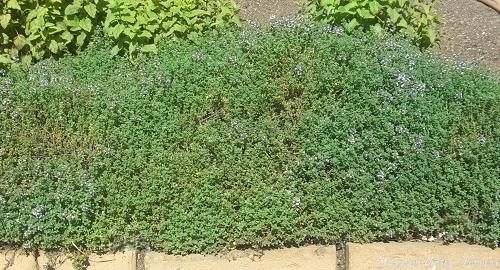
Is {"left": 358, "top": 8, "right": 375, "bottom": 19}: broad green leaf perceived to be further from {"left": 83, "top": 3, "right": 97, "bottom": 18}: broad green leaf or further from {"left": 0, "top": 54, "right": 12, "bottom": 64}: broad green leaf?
{"left": 0, "top": 54, "right": 12, "bottom": 64}: broad green leaf

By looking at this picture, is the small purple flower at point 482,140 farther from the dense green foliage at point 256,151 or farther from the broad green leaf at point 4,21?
the broad green leaf at point 4,21

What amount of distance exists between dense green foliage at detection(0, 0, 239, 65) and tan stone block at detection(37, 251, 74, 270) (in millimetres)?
1396

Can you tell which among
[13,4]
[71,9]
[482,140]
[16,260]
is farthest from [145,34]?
[482,140]

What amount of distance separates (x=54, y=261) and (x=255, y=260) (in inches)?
44.0

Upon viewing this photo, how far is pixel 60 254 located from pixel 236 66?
155 cm

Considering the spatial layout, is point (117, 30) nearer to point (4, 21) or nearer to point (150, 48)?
point (150, 48)

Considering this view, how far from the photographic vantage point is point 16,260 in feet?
11.9

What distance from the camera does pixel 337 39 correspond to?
4.18 meters

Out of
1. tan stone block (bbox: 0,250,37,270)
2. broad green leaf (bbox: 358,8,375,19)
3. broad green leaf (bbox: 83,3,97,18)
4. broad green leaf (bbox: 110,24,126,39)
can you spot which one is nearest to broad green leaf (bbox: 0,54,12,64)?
broad green leaf (bbox: 83,3,97,18)

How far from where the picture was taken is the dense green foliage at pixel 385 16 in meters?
4.25

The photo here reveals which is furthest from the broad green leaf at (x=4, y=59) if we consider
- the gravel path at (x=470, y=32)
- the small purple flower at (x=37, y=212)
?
the gravel path at (x=470, y=32)

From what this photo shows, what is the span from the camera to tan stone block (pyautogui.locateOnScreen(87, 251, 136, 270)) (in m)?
3.59

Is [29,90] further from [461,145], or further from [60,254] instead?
[461,145]

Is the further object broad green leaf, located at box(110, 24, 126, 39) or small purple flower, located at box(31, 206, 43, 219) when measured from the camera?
broad green leaf, located at box(110, 24, 126, 39)
